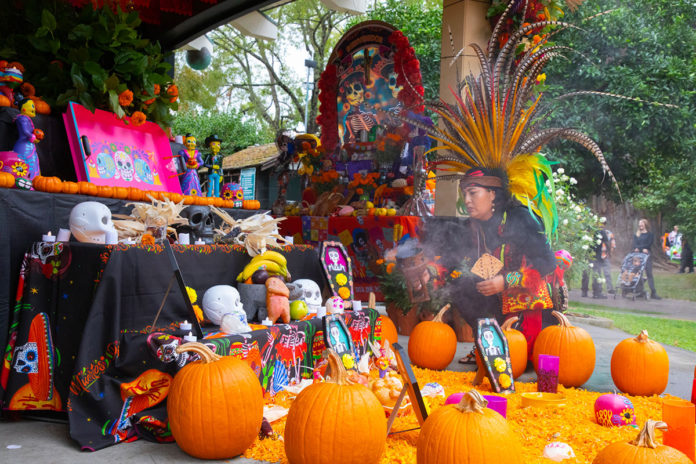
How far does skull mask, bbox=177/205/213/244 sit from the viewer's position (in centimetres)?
405

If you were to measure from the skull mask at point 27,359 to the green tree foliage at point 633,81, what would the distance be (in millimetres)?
9497

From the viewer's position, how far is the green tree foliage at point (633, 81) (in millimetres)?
10727

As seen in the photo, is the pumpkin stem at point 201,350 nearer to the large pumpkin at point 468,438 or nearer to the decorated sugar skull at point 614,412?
the large pumpkin at point 468,438

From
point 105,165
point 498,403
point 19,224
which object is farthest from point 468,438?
point 105,165

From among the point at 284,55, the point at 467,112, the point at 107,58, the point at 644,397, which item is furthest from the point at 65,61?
the point at 284,55

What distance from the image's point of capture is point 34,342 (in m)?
3.22

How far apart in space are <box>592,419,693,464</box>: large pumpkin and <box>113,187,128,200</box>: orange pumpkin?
323cm

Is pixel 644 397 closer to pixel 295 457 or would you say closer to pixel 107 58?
pixel 295 457

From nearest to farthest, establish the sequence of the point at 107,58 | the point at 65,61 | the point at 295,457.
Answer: the point at 295,457 < the point at 65,61 < the point at 107,58

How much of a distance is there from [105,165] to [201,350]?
2.17 m

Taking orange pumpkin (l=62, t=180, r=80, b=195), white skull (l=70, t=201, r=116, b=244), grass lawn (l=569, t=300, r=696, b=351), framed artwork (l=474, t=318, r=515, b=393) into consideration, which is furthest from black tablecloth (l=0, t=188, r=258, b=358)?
grass lawn (l=569, t=300, r=696, b=351)

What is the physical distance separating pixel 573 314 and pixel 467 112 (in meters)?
4.96

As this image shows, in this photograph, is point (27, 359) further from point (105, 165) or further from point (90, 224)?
point (105, 165)

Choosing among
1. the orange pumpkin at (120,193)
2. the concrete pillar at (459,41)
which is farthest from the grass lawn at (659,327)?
the orange pumpkin at (120,193)
